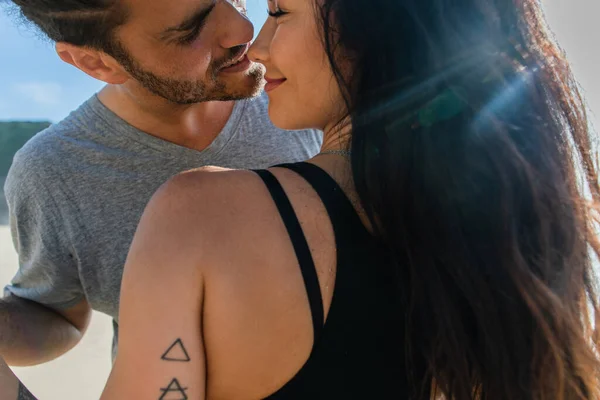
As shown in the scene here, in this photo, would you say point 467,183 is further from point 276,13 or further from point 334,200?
point 276,13

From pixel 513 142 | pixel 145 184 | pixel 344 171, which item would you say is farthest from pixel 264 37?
pixel 145 184

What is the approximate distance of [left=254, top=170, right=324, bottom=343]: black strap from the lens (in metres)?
0.80

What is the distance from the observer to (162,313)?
0.79m

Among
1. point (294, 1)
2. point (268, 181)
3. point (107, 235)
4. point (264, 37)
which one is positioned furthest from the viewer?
point (107, 235)

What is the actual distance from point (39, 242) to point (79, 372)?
1630 mm

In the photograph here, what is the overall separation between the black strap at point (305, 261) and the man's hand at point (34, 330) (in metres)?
1.21

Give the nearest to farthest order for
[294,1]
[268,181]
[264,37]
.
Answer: [268,181] → [294,1] → [264,37]

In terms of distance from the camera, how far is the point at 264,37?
117 centimetres

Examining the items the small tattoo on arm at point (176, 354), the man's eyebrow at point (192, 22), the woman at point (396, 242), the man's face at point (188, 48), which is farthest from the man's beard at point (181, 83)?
the small tattoo on arm at point (176, 354)

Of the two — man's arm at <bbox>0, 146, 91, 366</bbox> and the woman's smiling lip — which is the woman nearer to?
the woman's smiling lip

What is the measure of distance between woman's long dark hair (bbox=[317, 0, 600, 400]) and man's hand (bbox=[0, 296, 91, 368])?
1287 millimetres

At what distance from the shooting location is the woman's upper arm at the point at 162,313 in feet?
2.57

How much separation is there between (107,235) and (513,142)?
1.20m

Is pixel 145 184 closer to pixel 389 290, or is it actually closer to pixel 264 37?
pixel 264 37
